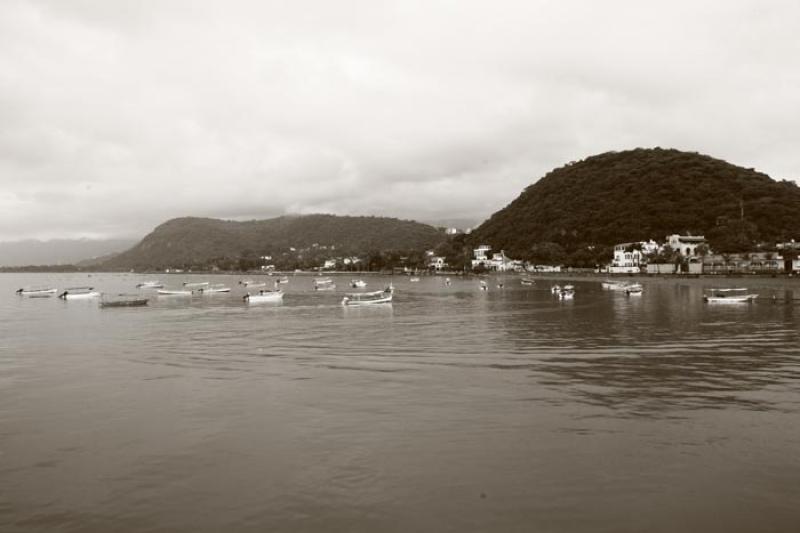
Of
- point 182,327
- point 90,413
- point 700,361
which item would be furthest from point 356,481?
point 182,327

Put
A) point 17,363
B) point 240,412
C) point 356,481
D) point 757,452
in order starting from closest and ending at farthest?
1. point 356,481
2. point 757,452
3. point 240,412
4. point 17,363

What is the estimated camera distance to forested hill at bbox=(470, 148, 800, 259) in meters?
140

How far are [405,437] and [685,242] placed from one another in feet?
457

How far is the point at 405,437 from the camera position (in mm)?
14930

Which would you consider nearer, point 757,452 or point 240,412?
point 757,452

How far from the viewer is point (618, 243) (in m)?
155

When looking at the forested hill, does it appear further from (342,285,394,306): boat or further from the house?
(342,285,394,306): boat

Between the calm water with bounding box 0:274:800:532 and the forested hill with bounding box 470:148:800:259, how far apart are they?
120m

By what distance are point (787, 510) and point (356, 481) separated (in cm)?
821

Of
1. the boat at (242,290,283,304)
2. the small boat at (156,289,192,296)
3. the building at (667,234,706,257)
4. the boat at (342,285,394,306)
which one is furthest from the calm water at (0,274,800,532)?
the building at (667,234,706,257)

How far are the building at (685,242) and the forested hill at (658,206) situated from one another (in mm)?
3438

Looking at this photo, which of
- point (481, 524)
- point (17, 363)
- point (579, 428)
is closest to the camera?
point (481, 524)

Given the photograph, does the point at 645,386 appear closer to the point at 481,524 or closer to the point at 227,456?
the point at 481,524

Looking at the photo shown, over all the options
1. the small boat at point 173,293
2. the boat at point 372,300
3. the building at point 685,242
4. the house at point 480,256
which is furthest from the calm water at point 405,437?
the house at point 480,256
